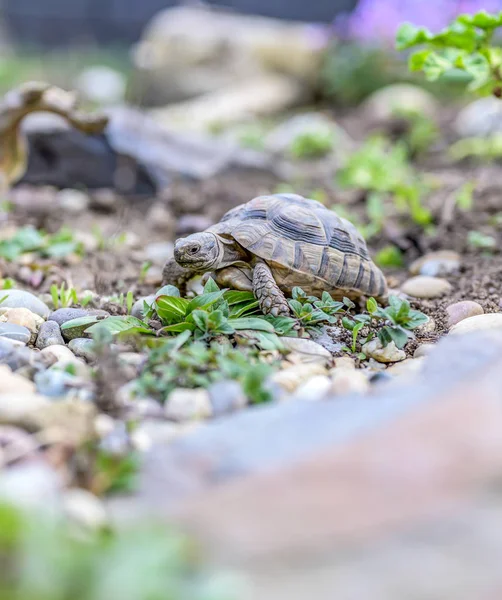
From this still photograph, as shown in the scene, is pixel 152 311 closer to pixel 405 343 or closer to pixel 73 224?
pixel 405 343

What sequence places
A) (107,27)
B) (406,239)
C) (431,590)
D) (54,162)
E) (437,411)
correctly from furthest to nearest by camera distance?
(107,27), (54,162), (406,239), (437,411), (431,590)

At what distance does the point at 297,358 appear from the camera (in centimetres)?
270

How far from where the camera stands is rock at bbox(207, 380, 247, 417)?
222 centimetres

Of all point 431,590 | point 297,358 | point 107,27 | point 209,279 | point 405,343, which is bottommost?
point 431,590

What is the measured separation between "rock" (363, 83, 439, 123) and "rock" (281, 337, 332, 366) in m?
6.06

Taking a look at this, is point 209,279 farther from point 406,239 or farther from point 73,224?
point 73,224

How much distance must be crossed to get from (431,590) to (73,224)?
4.20 meters

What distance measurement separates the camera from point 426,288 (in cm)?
376

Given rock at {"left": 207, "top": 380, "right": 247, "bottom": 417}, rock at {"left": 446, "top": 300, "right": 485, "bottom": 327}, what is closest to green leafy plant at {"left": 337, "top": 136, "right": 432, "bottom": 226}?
rock at {"left": 446, "top": 300, "right": 485, "bottom": 327}

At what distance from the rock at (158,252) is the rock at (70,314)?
1.19 m

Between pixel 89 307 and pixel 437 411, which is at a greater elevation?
pixel 89 307

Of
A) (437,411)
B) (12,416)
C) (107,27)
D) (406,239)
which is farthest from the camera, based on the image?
(107,27)

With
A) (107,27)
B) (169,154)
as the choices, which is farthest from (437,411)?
(107,27)

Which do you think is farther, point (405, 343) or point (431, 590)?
point (405, 343)
